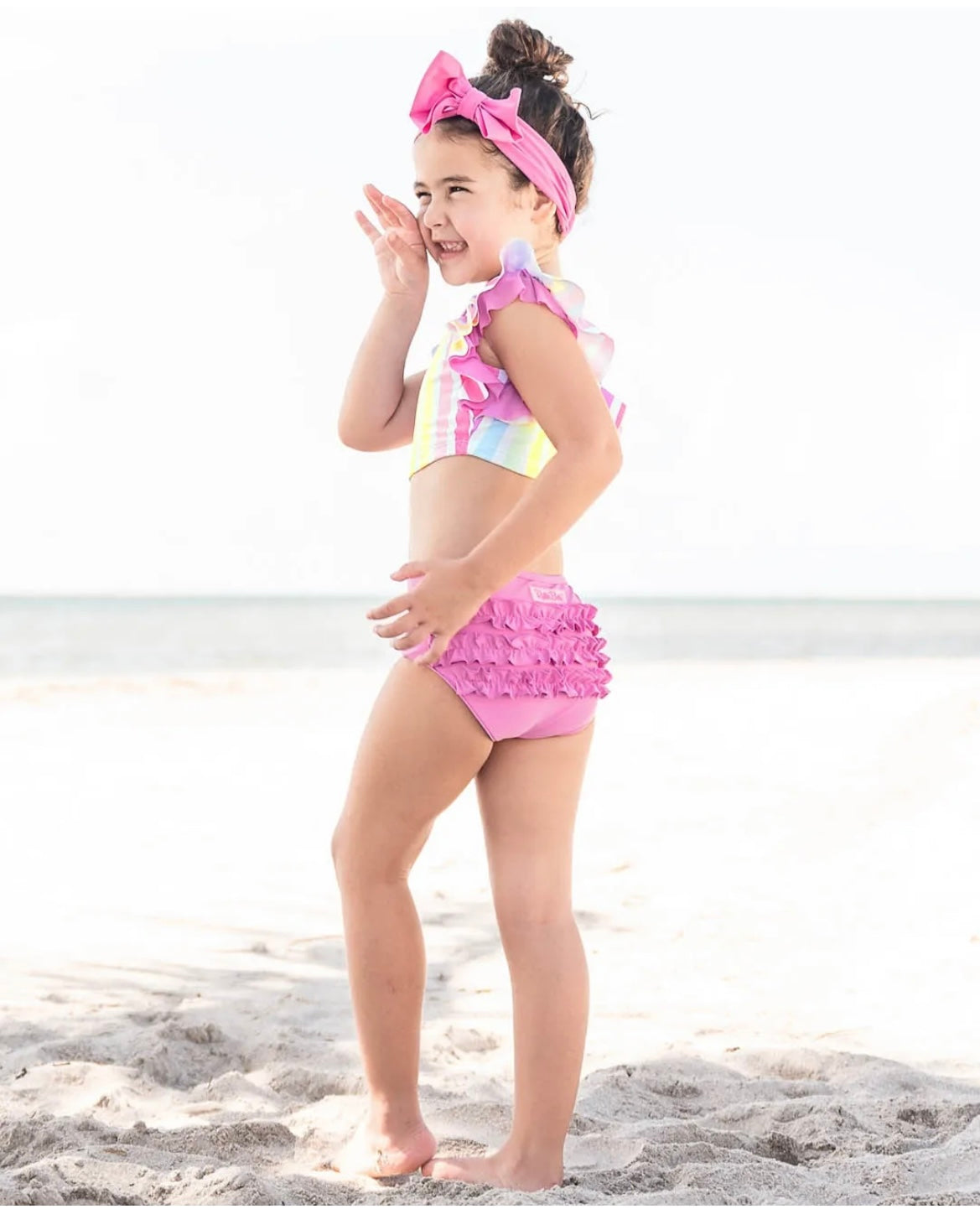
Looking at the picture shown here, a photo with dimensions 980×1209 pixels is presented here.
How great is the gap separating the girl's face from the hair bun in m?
0.25

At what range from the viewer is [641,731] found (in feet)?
30.8

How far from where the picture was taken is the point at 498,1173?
229cm

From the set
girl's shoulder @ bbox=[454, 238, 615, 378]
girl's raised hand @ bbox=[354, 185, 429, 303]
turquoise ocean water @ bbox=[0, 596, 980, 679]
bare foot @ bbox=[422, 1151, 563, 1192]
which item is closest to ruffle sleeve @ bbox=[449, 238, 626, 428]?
girl's shoulder @ bbox=[454, 238, 615, 378]

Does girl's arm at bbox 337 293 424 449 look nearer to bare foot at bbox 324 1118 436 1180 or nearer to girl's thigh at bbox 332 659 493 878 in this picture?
girl's thigh at bbox 332 659 493 878

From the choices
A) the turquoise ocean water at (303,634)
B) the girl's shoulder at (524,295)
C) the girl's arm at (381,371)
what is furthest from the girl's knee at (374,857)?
the turquoise ocean water at (303,634)

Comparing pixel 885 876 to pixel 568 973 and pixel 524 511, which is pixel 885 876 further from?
pixel 524 511

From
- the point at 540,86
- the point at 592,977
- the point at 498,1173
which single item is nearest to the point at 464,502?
the point at 540,86

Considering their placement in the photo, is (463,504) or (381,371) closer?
(463,504)

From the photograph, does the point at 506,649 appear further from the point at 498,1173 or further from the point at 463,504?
the point at 498,1173

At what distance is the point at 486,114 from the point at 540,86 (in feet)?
0.71

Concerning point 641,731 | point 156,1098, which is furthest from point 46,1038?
point 641,731

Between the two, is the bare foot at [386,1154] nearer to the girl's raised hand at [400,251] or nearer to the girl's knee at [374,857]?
the girl's knee at [374,857]

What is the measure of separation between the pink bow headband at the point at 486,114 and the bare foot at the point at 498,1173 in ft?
5.42

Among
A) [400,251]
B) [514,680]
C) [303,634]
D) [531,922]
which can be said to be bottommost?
[303,634]
